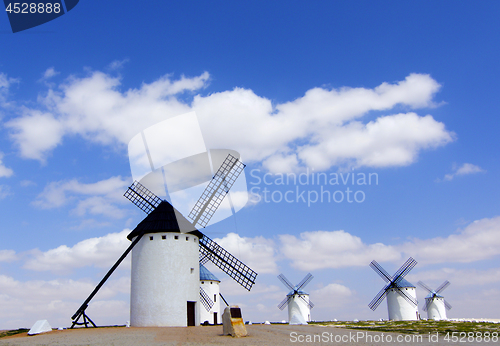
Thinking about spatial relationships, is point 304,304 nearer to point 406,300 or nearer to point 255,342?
point 406,300

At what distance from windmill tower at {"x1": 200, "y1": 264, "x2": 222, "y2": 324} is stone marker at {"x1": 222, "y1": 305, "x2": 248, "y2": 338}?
19899mm

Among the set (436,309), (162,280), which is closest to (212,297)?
(162,280)

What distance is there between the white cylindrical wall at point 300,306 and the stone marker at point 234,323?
110 ft

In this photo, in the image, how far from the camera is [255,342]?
45.9ft

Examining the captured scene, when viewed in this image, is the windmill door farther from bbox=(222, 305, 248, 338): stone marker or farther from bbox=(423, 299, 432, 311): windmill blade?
bbox=(423, 299, 432, 311): windmill blade

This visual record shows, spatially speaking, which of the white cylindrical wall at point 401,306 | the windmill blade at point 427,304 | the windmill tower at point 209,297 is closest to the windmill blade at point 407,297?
the white cylindrical wall at point 401,306

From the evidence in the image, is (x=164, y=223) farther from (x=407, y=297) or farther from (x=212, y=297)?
(x=407, y=297)

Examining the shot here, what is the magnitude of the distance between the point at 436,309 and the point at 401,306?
26.2 ft

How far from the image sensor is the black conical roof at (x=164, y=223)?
23156 millimetres

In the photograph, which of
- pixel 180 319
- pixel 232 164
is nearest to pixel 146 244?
pixel 180 319

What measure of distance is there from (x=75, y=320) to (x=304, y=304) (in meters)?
32.5

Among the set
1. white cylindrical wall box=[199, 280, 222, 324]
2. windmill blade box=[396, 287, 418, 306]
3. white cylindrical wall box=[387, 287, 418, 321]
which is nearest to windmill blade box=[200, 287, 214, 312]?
white cylindrical wall box=[199, 280, 222, 324]

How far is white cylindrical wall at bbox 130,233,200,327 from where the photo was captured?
862 inches

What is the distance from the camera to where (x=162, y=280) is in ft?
73.0
